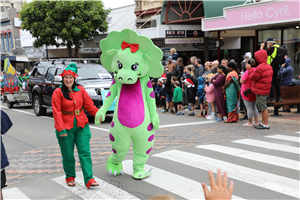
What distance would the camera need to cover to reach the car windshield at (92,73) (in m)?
11.5

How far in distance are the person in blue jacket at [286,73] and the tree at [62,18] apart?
16790 millimetres

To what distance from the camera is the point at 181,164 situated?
588cm

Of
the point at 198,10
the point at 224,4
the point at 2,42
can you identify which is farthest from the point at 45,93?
the point at 2,42

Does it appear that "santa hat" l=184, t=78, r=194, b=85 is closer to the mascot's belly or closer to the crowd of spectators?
the crowd of spectators

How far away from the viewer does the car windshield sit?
11477mm

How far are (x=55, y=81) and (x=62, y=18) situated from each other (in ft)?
49.3

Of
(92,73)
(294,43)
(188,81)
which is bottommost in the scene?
(188,81)

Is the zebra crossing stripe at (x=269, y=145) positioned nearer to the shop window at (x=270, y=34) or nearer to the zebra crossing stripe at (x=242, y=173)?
the zebra crossing stripe at (x=242, y=173)

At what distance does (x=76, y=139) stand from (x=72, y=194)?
0.81m

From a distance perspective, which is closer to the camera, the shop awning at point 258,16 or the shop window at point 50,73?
the shop window at point 50,73

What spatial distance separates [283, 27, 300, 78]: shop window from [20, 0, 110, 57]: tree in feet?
49.5

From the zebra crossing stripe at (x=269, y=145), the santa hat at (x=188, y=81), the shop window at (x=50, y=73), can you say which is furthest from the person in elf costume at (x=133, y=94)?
the shop window at (x=50, y=73)

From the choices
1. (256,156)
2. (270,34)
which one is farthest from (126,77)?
(270,34)

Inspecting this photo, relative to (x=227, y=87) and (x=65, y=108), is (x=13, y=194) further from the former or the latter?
(x=227, y=87)
